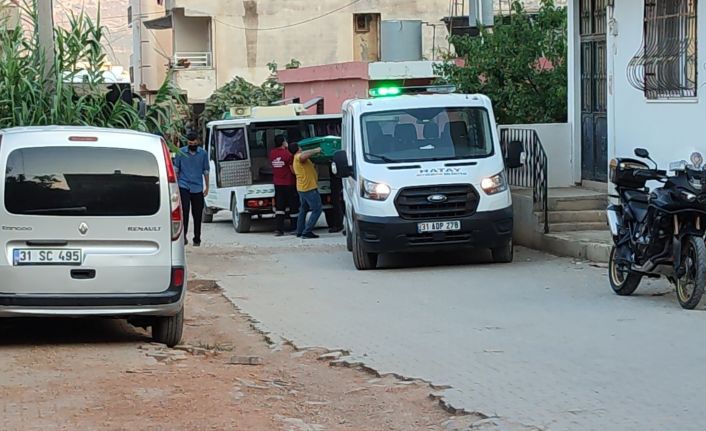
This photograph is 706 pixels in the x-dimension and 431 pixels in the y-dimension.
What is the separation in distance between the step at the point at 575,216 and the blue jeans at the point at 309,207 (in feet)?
17.4

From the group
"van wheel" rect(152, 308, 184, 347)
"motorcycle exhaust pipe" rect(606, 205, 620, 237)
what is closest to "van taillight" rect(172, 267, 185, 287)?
"van wheel" rect(152, 308, 184, 347)

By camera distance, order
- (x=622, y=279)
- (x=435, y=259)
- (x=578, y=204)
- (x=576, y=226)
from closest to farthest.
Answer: (x=622, y=279) → (x=435, y=259) → (x=576, y=226) → (x=578, y=204)

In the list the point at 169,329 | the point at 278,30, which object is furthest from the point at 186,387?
the point at 278,30

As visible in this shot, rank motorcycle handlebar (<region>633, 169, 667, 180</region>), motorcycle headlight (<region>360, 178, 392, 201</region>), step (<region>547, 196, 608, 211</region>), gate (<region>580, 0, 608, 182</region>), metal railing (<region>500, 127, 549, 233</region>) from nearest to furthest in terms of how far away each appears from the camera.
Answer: motorcycle handlebar (<region>633, 169, 667, 180</region>) → motorcycle headlight (<region>360, 178, 392, 201</region>) → metal railing (<region>500, 127, 549, 233</region>) → step (<region>547, 196, 608, 211</region>) → gate (<region>580, 0, 608, 182</region>)

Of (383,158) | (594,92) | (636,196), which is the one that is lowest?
(636,196)

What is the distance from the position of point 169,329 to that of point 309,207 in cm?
1182

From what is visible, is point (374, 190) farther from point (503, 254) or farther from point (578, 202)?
point (578, 202)

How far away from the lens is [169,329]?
10.2 m

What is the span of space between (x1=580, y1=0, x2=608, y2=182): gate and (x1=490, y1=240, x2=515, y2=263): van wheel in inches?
130

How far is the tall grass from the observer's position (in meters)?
13.9

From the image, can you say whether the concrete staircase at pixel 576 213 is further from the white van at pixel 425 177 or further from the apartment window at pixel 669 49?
the apartment window at pixel 669 49

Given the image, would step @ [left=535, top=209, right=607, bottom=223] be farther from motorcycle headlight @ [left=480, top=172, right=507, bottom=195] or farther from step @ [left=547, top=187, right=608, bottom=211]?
motorcycle headlight @ [left=480, top=172, right=507, bottom=195]

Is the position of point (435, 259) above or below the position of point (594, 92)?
below

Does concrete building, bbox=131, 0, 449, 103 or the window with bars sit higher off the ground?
concrete building, bbox=131, 0, 449, 103
